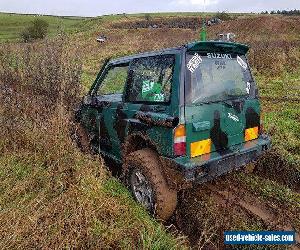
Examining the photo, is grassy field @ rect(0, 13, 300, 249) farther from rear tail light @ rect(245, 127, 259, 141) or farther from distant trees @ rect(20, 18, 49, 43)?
distant trees @ rect(20, 18, 49, 43)

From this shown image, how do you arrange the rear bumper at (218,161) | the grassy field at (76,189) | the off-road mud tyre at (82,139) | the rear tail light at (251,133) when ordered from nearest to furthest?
the grassy field at (76,189), the rear bumper at (218,161), the rear tail light at (251,133), the off-road mud tyre at (82,139)

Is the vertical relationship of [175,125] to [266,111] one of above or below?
above

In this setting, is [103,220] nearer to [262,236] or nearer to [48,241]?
[48,241]

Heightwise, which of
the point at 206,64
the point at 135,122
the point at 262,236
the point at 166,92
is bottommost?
the point at 262,236

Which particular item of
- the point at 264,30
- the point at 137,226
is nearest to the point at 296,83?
the point at 137,226

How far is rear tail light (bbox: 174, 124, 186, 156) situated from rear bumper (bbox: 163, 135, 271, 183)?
8cm

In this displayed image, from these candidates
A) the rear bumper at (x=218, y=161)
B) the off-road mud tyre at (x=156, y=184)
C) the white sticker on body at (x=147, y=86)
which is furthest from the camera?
the white sticker on body at (x=147, y=86)

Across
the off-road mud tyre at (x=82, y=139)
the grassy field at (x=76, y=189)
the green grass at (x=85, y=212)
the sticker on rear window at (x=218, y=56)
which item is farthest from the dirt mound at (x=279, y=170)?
the off-road mud tyre at (x=82, y=139)

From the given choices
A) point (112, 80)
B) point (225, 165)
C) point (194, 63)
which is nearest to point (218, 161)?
point (225, 165)

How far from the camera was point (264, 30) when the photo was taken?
38.6 m

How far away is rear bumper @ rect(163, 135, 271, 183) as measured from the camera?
4188 millimetres

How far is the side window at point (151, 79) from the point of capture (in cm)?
454

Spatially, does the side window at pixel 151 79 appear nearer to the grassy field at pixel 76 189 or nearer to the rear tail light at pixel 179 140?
the rear tail light at pixel 179 140

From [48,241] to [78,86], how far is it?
4.09 meters
